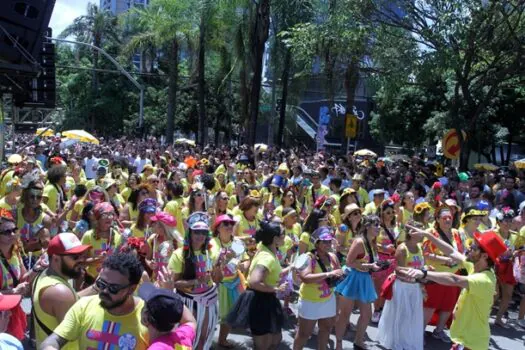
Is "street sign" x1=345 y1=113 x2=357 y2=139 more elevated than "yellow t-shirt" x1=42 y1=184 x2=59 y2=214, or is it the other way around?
"street sign" x1=345 y1=113 x2=357 y2=139

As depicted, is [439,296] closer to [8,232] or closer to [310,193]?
[310,193]

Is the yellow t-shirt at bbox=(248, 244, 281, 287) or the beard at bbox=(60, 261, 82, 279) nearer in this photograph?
the beard at bbox=(60, 261, 82, 279)

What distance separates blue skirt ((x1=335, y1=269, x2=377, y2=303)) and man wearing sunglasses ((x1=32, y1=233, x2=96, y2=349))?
3382mm

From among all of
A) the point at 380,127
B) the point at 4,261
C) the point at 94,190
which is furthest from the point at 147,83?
the point at 4,261

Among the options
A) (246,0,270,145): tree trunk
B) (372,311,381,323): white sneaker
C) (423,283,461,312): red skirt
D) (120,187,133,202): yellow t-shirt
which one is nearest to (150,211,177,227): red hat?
(423,283,461,312): red skirt

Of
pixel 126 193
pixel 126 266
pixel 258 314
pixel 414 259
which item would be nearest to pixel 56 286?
pixel 126 266

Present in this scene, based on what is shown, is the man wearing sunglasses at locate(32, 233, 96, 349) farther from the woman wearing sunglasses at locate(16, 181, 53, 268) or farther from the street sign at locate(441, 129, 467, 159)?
the street sign at locate(441, 129, 467, 159)

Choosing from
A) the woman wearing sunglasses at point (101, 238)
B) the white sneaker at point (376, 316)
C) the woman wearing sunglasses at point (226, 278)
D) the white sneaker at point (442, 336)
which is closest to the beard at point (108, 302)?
the woman wearing sunglasses at point (226, 278)

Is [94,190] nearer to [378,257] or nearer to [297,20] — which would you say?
[378,257]

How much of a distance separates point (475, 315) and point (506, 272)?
12.0ft

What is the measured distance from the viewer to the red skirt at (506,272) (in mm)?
8031

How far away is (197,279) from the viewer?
199 inches

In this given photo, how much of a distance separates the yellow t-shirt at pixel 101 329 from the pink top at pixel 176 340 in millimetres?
325

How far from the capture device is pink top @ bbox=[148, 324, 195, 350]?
285cm
